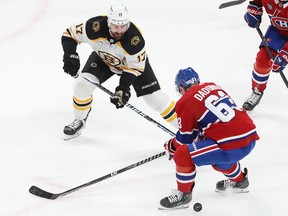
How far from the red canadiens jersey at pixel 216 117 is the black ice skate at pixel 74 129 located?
1119 millimetres

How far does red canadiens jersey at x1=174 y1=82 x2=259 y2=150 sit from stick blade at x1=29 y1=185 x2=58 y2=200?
810 millimetres

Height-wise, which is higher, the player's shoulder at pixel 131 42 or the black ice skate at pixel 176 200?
the player's shoulder at pixel 131 42

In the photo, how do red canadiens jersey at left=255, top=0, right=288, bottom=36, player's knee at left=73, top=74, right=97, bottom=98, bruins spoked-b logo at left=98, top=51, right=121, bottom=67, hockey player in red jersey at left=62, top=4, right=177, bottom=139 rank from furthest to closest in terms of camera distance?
red canadiens jersey at left=255, top=0, right=288, bottom=36
player's knee at left=73, top=74, right=97, bottom=98
bruins spoked-b logo at left=98, top=51, right=121, bottom=67
hockey player in red jersey at left=62, top=4, right=177, bottom=139

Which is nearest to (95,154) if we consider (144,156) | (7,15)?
(144,156)

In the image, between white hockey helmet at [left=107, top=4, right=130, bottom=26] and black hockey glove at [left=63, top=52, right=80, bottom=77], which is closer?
white hockey helmet at [left=107, top=4, right=130, bottom=26]

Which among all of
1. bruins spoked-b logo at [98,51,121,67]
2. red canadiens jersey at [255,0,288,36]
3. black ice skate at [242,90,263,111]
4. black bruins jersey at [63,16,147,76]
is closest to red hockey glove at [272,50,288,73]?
red canadiens jersey at [255,0,288,36]

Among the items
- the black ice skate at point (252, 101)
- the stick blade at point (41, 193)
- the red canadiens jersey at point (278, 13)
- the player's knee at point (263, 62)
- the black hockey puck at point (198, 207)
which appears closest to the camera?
the black hockey puck at point (198, 207)

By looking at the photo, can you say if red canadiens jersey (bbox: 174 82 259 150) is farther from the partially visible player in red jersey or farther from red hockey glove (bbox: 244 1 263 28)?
red hockey glove (bbox: 244 1 263 28)

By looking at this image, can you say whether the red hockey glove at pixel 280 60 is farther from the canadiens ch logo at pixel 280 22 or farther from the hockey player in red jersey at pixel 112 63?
the hockey player in red jersey at pixel 112 63

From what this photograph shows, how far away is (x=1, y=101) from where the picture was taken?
15.9ft

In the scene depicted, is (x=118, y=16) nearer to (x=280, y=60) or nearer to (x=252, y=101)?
(x=280, y=60)

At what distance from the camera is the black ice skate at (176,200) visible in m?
3.60

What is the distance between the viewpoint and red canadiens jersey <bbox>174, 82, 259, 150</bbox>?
3.42 meters

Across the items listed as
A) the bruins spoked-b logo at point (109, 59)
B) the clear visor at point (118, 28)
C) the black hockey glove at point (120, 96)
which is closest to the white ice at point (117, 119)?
the black hockey glove at point (120, 96)
